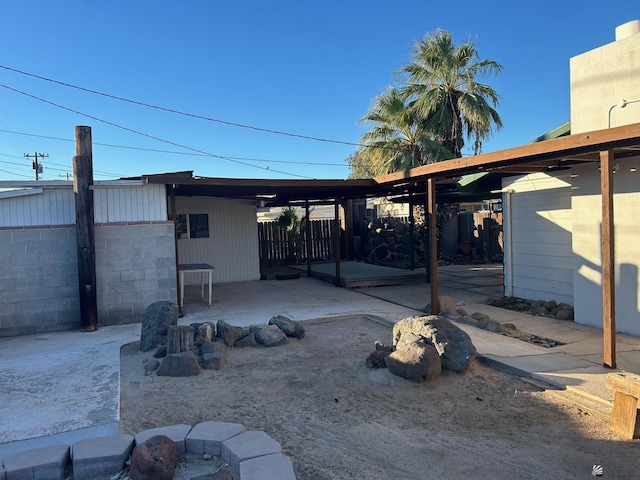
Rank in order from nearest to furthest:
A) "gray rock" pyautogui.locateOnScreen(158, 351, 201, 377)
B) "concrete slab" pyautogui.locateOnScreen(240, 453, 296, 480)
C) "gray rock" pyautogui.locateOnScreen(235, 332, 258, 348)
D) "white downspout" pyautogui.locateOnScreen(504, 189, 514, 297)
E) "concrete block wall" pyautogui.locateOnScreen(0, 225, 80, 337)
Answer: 1. "concrete slab" pyautogui.locateOnScreen(240, 453, 296, 480)
2. "gray rock" pyautogui.locateOnScreen(158, 351, 201, 377)
3. "gray rock" pyautogui.locateOnScreen(235, 332, 258, 348)
4. "concrete block wall" pyautogui.locateOnScreen(0, 225, 80, 337)
5. "white downspout" pyautogui.locateOnScreen(504, 189, 514, 297)

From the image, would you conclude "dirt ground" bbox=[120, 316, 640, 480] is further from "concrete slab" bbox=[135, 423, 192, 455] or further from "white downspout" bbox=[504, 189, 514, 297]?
"white downspout" bbox=[504, 189, 514, 297]

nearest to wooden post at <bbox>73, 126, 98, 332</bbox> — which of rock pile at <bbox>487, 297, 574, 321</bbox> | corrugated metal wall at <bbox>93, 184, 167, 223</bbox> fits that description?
corrugated metal wall at <bbox>93, 184, 167, 223</bbox>

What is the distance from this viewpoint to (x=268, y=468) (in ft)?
9.83

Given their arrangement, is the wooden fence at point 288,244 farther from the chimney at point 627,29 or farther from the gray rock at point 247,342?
the chimney at point 627,29

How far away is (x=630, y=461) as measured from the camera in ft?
10.5

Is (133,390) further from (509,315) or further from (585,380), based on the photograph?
(509,315)

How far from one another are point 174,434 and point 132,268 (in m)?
5.04

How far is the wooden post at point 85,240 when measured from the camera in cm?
744

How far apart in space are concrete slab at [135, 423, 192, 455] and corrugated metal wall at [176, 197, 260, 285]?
9352 millimetres

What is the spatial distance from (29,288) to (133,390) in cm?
385

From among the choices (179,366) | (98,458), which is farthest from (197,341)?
(98,458)

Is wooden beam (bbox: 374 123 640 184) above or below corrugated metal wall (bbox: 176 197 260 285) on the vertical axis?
above

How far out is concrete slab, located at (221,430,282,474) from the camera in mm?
3158

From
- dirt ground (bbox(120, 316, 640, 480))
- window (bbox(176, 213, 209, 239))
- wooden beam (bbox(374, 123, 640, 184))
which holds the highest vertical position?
wooden beam (bbox(374, 123, 640, 184))
